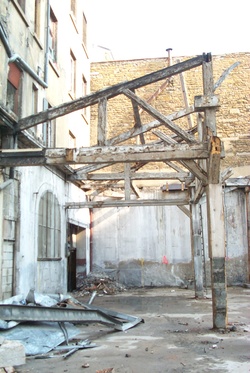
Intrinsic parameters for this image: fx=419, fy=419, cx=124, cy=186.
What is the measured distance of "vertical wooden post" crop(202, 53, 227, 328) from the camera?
7410 millimetres

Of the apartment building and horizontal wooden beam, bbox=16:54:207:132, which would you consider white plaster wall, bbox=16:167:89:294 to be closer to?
the apartment building

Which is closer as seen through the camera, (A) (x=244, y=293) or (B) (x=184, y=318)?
(B) (x=184, y=318)

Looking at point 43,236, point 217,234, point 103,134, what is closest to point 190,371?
point 217,234

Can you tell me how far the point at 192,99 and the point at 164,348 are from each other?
16.5 meters

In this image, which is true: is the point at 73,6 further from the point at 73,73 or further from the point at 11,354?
the point at 11,354

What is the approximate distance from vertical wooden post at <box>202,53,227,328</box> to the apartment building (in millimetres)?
3294

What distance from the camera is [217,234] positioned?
7.64 meters

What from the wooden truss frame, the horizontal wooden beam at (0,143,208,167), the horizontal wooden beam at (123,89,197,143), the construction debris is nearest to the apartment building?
the horizontal wooden beam at (0,143,208,167)

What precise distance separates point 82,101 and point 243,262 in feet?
42.2

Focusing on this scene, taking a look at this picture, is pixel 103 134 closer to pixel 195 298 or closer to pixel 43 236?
pixel 43 236

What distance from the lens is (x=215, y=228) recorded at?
7652mm

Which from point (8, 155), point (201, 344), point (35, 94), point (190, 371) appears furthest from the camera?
point (35, 94)

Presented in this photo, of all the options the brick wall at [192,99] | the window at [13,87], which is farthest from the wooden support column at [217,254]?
the brick wall at [192,99]

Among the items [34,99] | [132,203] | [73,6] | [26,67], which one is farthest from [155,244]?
[26,67]
